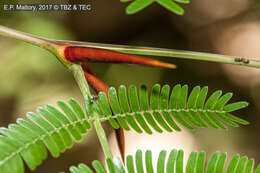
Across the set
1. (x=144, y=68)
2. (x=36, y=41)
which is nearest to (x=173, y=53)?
(x=36, y=41)

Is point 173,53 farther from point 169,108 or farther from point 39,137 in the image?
→ point 39,137

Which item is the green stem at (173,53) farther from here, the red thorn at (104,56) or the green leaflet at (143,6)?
the green leaflet at (143,6)

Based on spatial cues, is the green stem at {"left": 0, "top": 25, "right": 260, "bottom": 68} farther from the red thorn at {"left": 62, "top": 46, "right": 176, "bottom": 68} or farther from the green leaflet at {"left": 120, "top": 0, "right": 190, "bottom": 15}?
the green leaflet at {"left": 120, "top": 0, "right": 190, "bottom": 15}

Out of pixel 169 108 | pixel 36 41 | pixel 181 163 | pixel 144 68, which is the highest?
pixel 144 68

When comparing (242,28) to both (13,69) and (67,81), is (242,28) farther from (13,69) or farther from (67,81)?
(13,69)

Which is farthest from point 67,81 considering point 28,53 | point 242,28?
point 242,28

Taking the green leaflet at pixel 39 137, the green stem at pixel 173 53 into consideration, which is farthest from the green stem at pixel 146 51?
the green leaflet at pixel 39 137
